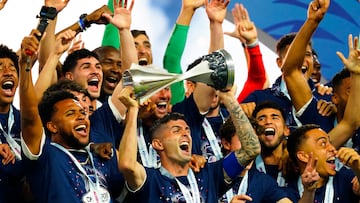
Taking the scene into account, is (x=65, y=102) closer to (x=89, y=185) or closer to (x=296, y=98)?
(x=89, y=185)

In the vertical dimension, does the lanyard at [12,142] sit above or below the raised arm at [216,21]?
below

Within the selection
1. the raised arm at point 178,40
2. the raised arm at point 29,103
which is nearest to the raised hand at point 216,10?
the raised arm at point 178,40

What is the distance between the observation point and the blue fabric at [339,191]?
7.63 meters

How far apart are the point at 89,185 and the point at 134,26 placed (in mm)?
2401

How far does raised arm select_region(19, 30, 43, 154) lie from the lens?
20.7ft

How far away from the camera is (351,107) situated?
782cm

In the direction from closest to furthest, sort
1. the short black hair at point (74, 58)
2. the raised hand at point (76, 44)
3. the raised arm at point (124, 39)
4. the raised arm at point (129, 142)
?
1. the raised arm at point (129, 142)
2. the raised arm at point (124, 39)
3. the short black hair at point (74, 58)
4. the raised hand at point (76, 44)

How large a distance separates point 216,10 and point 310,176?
50.9 inches

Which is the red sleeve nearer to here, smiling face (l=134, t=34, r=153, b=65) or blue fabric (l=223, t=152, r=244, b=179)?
smiling face (l=134, t=34, r=153, b=65)

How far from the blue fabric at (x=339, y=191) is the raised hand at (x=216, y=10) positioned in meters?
1.06

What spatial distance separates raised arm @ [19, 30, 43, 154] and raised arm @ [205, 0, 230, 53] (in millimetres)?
1549

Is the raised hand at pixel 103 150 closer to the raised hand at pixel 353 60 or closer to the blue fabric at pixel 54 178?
the blue fabric at pixel 54 178

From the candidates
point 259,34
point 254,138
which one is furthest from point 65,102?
point 259,34

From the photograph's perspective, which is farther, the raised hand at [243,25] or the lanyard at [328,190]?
the raised hand at [243,25]
